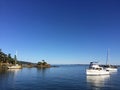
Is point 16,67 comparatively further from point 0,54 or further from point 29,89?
point 29,89

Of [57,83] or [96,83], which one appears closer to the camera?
[57,83]

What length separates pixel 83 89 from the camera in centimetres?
5844

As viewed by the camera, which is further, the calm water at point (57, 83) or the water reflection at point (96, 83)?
the water reflection at point (96, 83)

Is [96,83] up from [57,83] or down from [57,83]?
down

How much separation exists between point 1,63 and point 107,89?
145043 mm

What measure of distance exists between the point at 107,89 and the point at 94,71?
46.2 meters

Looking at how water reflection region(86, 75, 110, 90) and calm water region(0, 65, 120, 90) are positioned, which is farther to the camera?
water reflection region(86, 75, 110, 90)

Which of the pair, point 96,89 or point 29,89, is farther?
point 96,89

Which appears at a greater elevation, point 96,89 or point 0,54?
point 0,54

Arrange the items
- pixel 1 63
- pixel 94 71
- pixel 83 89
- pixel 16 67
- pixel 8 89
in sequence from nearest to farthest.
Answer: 1. pixel 8 89
2. pixel 83 89
3. pixel 94 71
4. pixel 16 67
5. pixel 1 63

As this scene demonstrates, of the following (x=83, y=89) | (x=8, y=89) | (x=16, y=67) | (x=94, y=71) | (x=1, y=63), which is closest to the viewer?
(x=8, y=89)

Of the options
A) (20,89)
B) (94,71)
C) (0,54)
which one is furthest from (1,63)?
(20,89)

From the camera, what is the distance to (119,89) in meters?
60.6

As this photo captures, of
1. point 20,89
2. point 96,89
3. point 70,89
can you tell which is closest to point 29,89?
point 20,89
